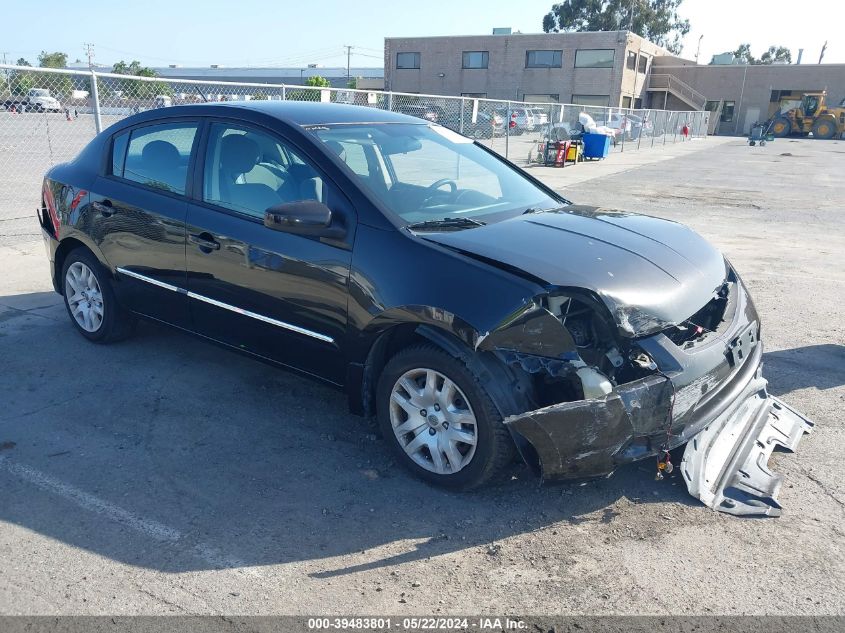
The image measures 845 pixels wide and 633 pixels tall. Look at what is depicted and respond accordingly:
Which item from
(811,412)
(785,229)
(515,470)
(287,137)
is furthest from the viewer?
(785,229)

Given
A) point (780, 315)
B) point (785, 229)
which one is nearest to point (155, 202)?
point (780, 315)

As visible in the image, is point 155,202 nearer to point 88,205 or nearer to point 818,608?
point 88,205

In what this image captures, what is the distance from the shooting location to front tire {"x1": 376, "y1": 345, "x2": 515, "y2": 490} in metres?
3.15

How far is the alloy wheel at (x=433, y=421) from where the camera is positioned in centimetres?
326

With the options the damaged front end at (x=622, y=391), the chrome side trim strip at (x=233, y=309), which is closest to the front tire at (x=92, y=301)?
the chrome side trim strip at (x=233, y=309)

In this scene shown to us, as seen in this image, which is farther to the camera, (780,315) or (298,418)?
(780,315)

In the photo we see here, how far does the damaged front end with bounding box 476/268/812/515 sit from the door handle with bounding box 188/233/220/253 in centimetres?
184

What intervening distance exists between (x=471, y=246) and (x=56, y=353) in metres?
3.39

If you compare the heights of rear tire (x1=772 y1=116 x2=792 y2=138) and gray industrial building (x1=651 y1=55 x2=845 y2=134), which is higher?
gray industrial building (x1=651 y1=55 x2=845 y2=134)

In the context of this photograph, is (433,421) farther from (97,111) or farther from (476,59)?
(476,59)

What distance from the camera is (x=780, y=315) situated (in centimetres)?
636

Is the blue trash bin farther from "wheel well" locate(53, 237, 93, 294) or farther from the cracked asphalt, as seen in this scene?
"wheel well" locate(53, 237, 93, 294)

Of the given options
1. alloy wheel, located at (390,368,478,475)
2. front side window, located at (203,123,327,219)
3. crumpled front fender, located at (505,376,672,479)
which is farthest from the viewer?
front side window, located at (203,123,327,219)

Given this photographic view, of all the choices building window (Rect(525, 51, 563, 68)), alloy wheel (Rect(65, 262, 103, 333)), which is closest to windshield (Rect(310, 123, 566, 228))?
alloy wheel (Rect(65, 262, 103, 333))
